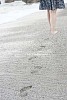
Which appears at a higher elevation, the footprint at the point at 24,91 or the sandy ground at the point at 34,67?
the footprint at the point at 24,91

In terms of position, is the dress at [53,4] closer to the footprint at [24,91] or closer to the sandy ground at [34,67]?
the sandy ground at [34,67]

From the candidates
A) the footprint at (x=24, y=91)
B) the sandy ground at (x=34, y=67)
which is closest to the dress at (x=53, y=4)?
the sandy ground at (x=34, y=67)

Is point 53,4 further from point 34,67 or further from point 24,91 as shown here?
point 24,91

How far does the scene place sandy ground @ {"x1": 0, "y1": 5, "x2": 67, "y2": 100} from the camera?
4.40 m

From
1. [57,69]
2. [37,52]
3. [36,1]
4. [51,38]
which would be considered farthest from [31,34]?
[36,1]

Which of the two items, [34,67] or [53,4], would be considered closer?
[34,67]

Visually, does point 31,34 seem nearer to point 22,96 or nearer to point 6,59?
point 6,59

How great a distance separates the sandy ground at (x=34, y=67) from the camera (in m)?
4.40

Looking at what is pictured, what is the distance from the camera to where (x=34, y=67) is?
225 inches

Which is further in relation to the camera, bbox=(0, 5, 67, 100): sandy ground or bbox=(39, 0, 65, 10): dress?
bbox=(39, 0, 65, 10): dress

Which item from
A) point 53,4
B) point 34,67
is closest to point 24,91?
point 34,67

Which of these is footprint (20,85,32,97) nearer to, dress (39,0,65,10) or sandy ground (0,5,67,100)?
sandy ground (0,5,67,100)

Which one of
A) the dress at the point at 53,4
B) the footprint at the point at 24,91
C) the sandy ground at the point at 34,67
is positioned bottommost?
the dress at the point at 53,4

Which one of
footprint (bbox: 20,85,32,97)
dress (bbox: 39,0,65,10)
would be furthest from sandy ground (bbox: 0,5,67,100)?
dress (bbox: 39,0,65,10)
